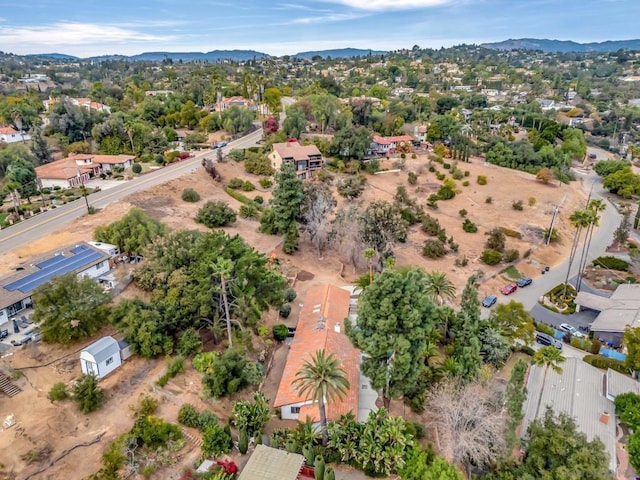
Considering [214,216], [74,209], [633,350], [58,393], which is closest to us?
[58,393]

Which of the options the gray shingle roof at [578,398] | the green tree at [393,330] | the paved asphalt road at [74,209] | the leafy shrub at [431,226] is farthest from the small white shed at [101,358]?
the leafy shrub at [431,226]

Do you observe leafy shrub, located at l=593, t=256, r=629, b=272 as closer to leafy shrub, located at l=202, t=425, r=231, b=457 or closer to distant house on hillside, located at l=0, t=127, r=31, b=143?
leafy shrub, located at l=202, t=425, r=231, b=457

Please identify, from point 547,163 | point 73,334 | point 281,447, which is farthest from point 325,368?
point 547,163

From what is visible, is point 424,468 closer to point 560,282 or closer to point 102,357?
point 102,357

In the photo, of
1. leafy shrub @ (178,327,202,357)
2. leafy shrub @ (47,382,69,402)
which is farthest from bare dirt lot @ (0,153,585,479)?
leafy shrub @ (178,327,202,357)

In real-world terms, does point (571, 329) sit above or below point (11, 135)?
below

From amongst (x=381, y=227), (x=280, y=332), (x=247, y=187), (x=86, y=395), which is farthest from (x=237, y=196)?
(x=86, y=395)
